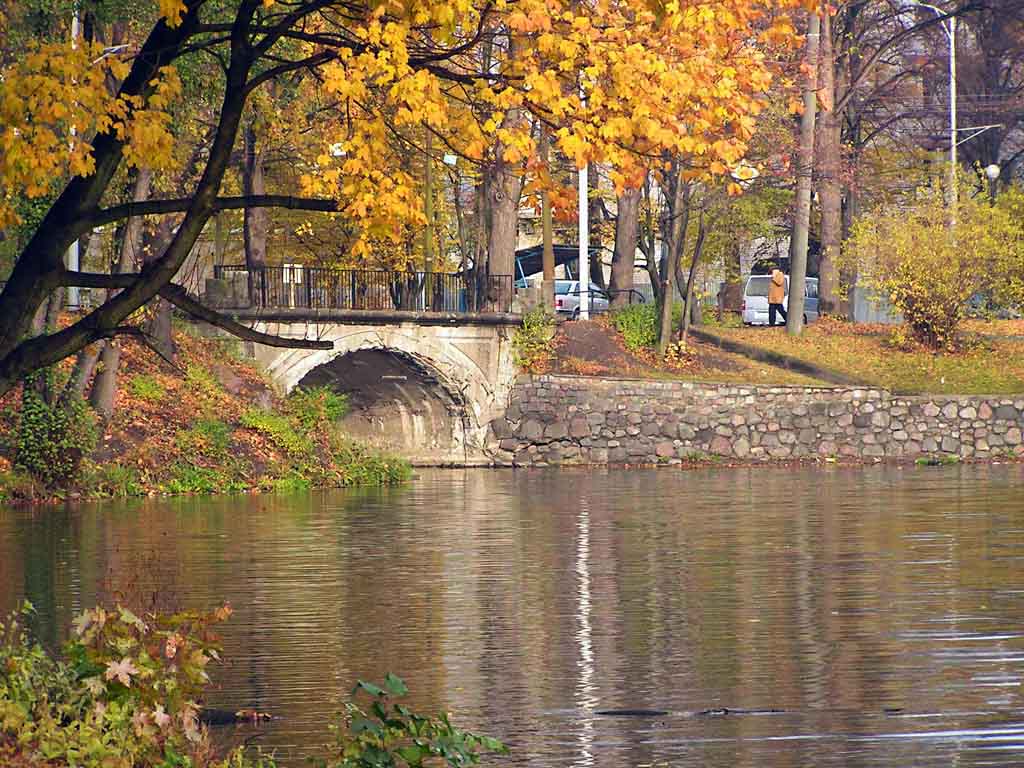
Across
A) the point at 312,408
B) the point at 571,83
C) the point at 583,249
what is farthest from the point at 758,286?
→ the point at 571,83

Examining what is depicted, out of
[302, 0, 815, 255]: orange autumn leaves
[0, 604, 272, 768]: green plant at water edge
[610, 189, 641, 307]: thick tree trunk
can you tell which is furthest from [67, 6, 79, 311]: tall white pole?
[610, 189, 641, 307]: thick tree trunk

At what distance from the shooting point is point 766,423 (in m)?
42.1

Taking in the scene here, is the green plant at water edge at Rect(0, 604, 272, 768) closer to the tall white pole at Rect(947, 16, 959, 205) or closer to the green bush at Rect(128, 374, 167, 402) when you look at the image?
the green bush at Rect(128, 374, 167, 402)

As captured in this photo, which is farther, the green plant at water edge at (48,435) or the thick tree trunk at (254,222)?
the thick tree trunk at (254,222)

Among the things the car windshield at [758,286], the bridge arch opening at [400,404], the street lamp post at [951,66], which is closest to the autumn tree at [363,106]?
the bridge arch opening at [400,404]

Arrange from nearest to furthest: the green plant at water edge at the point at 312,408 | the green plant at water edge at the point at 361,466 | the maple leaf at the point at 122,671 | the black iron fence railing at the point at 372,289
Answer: the maple leaf at the point at 122,671 < the green plant at water edge at the point at 361,466 < the green plant at water edge at the point at 312,408 < the black iron fence railing at the point at 372,289

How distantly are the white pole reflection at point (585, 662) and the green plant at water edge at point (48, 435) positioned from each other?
36.2ft

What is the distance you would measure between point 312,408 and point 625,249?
1530 cm

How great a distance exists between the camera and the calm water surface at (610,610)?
985 cm

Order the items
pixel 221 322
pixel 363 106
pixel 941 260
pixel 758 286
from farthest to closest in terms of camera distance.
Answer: pixel 758 286
pixel 941 260
pixel 363 106
pixel 221 322

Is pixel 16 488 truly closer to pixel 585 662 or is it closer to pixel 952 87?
pixel 585 662

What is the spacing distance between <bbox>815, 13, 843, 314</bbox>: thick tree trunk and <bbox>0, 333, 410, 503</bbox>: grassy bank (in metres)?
16.0

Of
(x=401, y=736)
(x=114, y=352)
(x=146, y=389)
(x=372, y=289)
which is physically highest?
(x=372, y=289)

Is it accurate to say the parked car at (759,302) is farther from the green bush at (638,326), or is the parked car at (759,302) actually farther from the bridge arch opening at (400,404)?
the bridge arch opening at (400,404)
